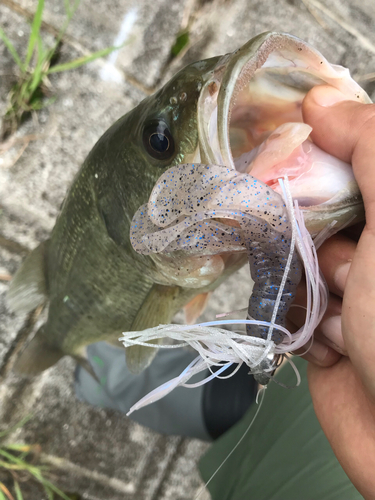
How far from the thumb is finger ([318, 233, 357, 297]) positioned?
0.14m

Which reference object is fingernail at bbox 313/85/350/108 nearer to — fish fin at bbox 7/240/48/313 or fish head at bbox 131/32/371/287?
fish head at bbox 131/32/371/287

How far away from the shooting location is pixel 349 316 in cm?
69

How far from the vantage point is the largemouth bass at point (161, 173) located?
735 mm

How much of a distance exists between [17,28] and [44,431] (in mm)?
2279

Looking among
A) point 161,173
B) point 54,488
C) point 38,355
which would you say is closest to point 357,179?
point 161,173

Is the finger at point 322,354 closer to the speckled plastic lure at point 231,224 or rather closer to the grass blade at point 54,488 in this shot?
the speckled plastic lure at point 231,224

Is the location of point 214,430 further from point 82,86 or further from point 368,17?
point 368,17

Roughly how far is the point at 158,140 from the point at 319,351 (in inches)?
27.5

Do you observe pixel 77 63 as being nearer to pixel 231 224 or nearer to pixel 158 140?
pixel 158 140

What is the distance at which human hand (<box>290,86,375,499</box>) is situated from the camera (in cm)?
67

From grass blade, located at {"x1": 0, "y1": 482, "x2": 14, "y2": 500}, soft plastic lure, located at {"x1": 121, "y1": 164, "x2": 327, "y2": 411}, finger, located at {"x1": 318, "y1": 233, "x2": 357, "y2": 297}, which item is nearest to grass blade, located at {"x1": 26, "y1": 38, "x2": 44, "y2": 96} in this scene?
soft plastic lure, located at {"x1": 121, "y1": 164, "x2": 327, "y2": 411}

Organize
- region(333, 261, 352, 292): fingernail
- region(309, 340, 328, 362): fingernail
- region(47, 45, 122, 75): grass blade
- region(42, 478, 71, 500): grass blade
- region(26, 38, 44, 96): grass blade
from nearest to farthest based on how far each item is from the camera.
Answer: region(333, 261, 352, 292): fingernail < region(309, 340, 328, 362): fingernail < region(26, 38, 44, 96): grass blade < region(47, 45, 122, 75): grass blade < region(42, 478, 71, 500): grass blade

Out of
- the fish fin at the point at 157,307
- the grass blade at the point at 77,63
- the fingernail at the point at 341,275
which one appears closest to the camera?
the fingernail at the point at 341,275

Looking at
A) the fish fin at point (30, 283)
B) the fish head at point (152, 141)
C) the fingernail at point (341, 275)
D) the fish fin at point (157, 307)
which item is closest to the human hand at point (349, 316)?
the fingernail at point (341, 275)
